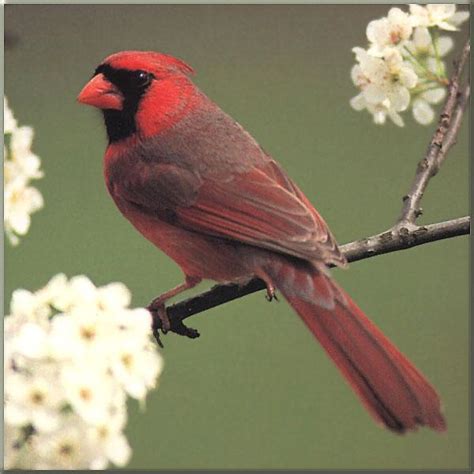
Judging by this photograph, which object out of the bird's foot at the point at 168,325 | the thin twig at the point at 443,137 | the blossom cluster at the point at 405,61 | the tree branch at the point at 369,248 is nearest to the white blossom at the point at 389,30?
the blossom cluster at the point at 405,61

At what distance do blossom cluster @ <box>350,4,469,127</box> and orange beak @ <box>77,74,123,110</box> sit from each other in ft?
1.92

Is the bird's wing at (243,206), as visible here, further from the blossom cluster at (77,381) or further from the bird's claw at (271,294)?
the blossom cluster at (77,381)

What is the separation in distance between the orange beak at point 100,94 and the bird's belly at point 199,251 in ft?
0.87

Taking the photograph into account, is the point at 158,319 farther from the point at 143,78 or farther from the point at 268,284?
the point at 143,78

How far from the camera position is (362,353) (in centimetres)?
200

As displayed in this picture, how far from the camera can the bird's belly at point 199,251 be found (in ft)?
7.34

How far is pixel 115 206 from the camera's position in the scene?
2658mm

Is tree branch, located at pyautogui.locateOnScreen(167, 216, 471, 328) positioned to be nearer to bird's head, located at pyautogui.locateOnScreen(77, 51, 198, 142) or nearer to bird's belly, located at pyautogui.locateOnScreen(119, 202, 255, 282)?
bird's belly, located at pyautogui.locateOnScreen(119, 202, 255, 282)

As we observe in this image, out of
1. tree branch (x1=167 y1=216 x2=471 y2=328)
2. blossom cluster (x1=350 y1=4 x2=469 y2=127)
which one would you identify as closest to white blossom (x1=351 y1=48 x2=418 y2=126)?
blossom cluster (x1=350 y1=4 x2=469 y2=127)

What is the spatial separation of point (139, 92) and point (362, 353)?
88 cm

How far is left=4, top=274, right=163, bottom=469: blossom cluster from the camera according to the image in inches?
56.6

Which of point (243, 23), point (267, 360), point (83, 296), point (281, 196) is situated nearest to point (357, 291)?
point (267, 360)

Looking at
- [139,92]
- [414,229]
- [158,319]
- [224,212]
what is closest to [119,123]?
[139,92]

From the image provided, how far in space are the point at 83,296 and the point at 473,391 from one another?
3.32ft
